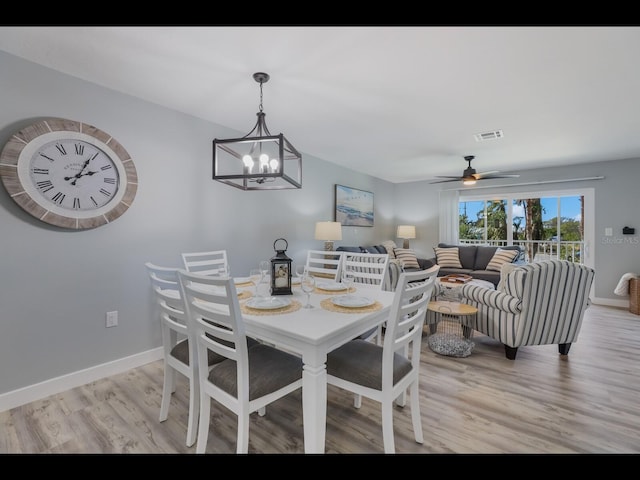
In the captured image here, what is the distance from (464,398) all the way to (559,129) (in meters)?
3.10

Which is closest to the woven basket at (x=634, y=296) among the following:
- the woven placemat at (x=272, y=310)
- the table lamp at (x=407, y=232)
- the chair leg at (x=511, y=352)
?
the chair leg at (x=511, y=352)

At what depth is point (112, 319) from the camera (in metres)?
2.29

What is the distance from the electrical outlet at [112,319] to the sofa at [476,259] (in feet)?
16.2

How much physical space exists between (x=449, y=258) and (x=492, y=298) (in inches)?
114

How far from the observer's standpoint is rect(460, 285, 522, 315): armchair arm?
244 cm

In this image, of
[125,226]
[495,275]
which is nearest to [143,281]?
[125,226]

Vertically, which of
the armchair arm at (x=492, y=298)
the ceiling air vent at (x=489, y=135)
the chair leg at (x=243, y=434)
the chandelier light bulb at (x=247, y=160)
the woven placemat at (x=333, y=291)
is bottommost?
the chair leg at (x=243, y=434)

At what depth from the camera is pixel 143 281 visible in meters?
2.46

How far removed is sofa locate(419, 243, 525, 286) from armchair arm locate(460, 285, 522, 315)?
208 cm

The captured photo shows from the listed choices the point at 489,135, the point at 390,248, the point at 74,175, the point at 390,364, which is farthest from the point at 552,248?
the point at 74,175

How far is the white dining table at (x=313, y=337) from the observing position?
1.18m

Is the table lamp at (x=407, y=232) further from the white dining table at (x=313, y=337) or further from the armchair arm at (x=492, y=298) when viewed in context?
the white dining table at (x=313, y=337)

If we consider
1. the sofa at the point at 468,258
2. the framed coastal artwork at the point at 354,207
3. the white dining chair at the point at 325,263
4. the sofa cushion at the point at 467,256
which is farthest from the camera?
the sofa cushion at the point at 467,256

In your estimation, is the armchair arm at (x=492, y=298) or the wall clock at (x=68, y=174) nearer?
the wall clock at (x=68, y=174)
